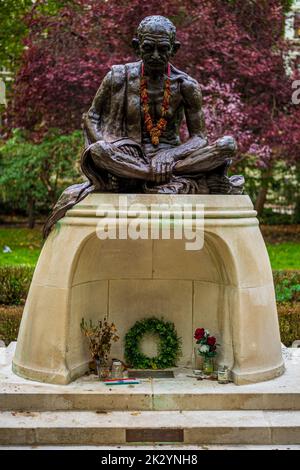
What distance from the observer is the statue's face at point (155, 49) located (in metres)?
6.31

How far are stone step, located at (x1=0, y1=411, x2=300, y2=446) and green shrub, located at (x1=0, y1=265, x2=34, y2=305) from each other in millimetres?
5159

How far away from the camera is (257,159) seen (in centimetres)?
1786

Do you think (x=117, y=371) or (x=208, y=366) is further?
(x=208, y=366)

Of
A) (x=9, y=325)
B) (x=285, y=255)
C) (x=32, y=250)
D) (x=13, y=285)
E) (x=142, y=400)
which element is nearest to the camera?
(x=142, y=400)

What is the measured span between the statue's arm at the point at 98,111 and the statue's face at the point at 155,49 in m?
0.48

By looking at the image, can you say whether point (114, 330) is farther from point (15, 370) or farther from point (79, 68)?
point (79, 68)

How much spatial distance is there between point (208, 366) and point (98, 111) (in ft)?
9.09

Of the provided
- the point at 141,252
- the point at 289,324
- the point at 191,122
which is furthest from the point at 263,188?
the point at 141,252

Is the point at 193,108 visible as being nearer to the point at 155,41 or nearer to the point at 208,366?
the point at 155,41

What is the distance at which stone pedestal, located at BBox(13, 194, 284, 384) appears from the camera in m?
6.18

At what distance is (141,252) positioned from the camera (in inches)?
276

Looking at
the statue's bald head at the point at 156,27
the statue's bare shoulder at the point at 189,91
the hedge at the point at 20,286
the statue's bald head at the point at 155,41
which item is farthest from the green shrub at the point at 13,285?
the statue's bald head at the point at 156,27

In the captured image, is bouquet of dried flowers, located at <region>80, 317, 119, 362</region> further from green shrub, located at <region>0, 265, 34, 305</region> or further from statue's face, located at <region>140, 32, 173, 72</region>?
green shrub, located at <region>0, 265, 34, 305</region>

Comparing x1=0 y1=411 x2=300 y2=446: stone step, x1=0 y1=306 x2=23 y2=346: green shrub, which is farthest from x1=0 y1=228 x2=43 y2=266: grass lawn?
x1=0 y1=411 x2=300 y2=446: stone step
